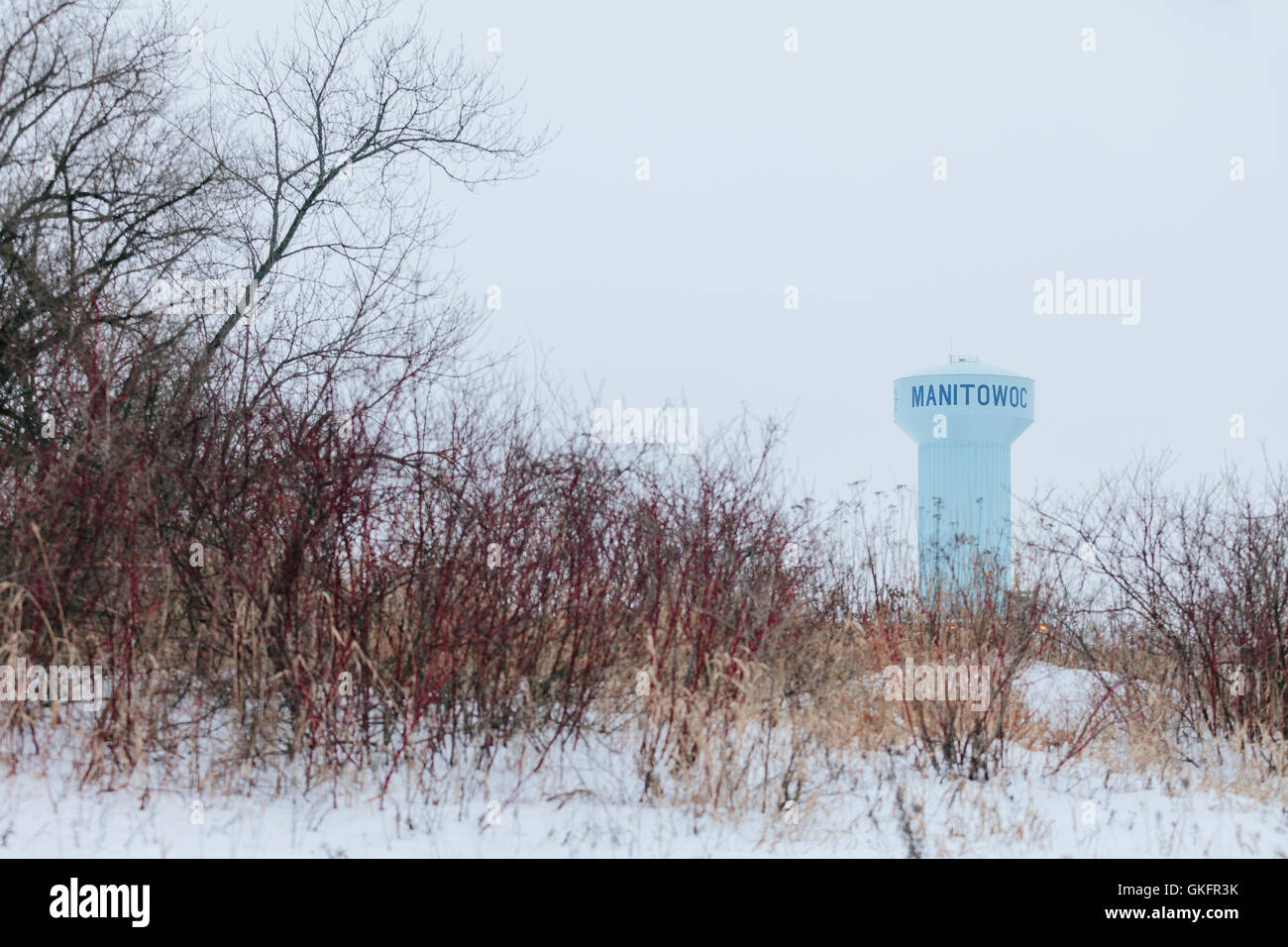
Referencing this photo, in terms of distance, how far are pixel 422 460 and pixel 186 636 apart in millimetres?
1571

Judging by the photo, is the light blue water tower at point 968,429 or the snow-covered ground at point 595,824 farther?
the light blue water tower at point 968,429

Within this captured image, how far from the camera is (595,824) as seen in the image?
565 centimetres

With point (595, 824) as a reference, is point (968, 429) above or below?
above

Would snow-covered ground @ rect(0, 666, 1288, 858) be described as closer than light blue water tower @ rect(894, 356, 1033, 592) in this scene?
Yes

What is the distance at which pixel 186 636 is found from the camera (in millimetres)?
6676

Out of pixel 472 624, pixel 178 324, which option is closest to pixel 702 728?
pixel 472 624

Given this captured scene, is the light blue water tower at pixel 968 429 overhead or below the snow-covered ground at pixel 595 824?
overhead

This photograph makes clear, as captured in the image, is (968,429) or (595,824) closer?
(595,824)

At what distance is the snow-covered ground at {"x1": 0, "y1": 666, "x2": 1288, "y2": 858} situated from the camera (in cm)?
538

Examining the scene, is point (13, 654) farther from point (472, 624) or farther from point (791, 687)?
point (791, 687)

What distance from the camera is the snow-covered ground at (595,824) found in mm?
5375

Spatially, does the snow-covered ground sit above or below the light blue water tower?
below

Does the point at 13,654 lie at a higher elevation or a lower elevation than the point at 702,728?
higher
